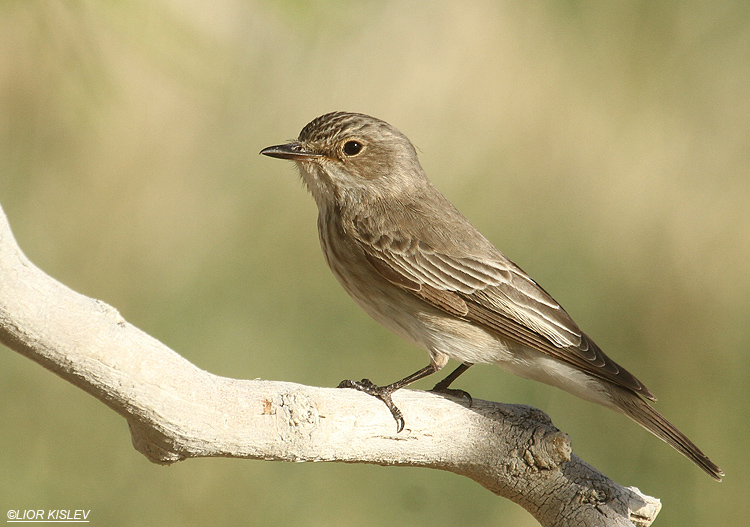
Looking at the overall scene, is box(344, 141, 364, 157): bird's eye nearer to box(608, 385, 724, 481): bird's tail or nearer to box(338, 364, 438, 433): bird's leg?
box(338, 364, 438, 433): bird's leg

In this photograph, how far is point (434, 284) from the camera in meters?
3.59

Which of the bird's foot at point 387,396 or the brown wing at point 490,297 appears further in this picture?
the brown wing at point 490,297

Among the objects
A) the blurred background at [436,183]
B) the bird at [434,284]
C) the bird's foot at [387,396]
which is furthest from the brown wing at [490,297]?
the blurred background at [436,183]

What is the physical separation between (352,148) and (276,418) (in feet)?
5.38

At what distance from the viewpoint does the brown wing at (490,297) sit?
3.49m

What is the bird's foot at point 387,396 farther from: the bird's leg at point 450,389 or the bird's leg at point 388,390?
the bird's leg at point 450,389

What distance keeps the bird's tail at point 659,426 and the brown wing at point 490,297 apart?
61 millimetres

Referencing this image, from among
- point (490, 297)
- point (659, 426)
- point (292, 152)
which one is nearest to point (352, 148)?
point (292, 152)

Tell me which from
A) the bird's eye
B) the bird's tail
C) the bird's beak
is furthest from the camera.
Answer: the bird's eye

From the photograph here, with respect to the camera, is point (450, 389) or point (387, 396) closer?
point (387, 396)

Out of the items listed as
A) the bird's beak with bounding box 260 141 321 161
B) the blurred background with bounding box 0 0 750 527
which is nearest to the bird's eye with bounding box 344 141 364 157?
the bird's beak with bounding box 260 141 321 161

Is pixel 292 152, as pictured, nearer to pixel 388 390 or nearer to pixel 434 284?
pixel 434 284

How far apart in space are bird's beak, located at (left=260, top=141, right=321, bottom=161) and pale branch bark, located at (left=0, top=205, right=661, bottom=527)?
4.09 feet

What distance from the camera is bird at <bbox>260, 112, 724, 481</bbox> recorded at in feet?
11.5
